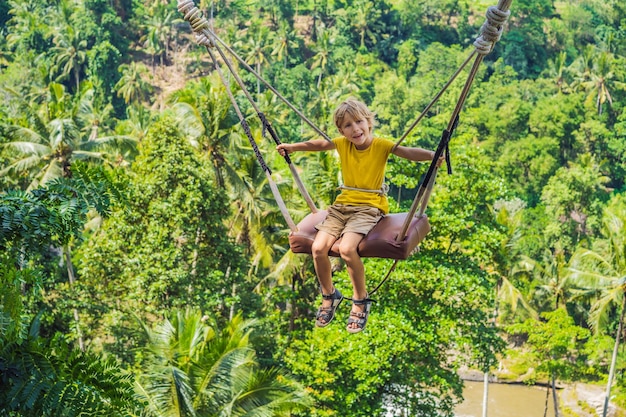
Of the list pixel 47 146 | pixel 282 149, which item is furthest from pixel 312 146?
pixel 47 146

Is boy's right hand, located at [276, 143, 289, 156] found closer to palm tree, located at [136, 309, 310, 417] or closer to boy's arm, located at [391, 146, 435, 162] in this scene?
boy's arm, located at [391, 146, 435, 162]

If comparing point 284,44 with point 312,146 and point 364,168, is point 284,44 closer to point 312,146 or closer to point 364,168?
point 312,146

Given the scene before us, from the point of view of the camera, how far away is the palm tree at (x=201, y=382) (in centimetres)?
1188

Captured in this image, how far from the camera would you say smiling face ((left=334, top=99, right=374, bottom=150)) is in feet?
19.8

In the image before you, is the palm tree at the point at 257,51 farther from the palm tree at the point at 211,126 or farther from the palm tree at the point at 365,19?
the palm tree at the point at 211,126

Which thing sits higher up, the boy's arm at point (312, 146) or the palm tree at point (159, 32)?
the palm tree at point (159, 32)

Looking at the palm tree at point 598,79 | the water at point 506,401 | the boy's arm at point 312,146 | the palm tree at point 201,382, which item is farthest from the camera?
the palm tree at point 598,79

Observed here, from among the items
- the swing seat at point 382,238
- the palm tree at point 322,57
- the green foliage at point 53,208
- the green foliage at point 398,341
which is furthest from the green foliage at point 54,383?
the palm tree at point 322,57

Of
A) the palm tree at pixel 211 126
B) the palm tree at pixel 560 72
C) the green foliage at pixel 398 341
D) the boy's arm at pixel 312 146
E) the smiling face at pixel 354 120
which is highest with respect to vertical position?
the palm tree at pixel 560 72

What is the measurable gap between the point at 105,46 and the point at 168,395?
45.7 metres

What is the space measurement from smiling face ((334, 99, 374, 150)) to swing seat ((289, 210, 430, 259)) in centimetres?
66

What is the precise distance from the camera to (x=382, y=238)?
6.14 metres

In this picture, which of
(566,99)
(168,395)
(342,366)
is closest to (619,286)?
(342,366)

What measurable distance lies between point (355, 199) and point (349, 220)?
194 millimetres
